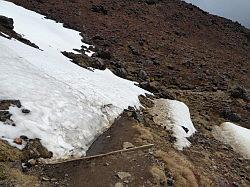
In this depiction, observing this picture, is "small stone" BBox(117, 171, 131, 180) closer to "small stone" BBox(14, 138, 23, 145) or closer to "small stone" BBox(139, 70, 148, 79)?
"small stone" BBox(14, 138, 23, 145)

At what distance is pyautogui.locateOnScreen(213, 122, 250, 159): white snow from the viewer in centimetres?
2311

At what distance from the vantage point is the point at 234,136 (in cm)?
2436

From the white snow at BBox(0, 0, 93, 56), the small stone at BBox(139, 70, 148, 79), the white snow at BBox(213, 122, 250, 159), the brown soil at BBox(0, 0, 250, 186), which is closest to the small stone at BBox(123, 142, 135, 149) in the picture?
the brown soil at BBox(0, 0, 250, 186)

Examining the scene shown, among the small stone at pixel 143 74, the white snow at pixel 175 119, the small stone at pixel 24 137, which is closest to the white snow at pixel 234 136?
the white snow at pixel 175 119

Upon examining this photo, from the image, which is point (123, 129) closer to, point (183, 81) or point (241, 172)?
point (241, 172)

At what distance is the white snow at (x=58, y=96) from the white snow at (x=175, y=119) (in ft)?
4.40

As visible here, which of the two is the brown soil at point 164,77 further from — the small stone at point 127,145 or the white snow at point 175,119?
the white snow at point 175,119

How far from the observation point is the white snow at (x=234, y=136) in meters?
23.1

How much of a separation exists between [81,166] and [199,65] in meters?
27.9

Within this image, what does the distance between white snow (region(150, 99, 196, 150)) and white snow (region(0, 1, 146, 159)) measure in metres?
1.34

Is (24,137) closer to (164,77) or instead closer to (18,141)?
(18,141)

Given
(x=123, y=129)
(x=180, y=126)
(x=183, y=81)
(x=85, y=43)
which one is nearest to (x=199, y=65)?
(x=183, y=81)

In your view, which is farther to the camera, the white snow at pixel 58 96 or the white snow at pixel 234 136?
the white snow at pixel 234 136

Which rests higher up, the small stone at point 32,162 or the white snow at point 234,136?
Result: the white snow at point 234,136
